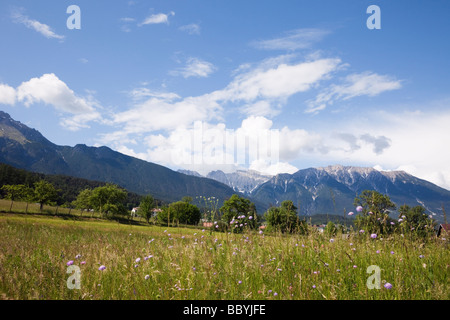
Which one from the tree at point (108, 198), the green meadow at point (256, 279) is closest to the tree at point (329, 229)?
the green meadow at point (256, 279)

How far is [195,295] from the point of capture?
11.6 feet

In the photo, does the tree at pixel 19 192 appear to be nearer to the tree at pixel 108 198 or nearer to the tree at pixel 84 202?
the tree at pixel 84 202

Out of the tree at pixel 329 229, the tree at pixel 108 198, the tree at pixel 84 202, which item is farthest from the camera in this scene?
the tree at pixel 84 202

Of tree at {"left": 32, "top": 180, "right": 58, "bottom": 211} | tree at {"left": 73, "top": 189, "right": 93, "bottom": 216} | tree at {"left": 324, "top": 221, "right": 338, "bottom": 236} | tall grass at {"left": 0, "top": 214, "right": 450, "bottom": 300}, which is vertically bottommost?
tree at {"left": 73, "top": 189, "right": 93, "bottom": 216}

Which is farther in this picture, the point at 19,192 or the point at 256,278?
the point at 19,192

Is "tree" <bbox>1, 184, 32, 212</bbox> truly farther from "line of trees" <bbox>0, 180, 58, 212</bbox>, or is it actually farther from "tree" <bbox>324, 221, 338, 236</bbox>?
"tree" <bbox>324, 221, 338, 236</bbox>

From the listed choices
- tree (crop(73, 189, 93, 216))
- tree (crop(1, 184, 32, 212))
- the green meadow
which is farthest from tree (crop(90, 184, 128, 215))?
the green meadow

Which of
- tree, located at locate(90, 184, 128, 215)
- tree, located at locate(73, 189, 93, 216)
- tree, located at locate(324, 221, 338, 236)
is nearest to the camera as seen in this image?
tree, located at locate(324, 221, 338, 236)

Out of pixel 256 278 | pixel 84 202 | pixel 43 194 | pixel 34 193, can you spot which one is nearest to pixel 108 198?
pixel 84 202

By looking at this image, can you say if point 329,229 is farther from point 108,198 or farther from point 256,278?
point 108,198

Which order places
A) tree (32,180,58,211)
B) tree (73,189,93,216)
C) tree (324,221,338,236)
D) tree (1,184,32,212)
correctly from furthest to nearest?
1. tree (73,189,93,216)
2. tree (32,180,58,211)
3. tree (1,184,32,212)
4. tree (324,221,338,236)

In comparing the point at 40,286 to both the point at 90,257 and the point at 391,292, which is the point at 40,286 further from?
the point at 391,292

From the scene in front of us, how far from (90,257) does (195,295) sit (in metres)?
3.49

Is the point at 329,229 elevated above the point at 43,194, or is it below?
above
